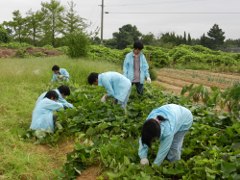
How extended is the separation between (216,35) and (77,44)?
38737 mm

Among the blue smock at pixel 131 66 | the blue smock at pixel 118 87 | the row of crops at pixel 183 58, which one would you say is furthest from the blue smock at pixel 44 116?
the row of crops at pixel 183 58

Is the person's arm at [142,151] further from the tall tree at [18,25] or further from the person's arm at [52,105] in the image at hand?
the tall tree at [18,25]

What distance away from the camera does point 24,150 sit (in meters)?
4.70

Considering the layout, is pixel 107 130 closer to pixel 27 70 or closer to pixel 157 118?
pixel 157 118

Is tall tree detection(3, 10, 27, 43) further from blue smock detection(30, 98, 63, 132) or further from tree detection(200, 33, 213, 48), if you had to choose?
blue smock detection(30, 98, 63, 132)

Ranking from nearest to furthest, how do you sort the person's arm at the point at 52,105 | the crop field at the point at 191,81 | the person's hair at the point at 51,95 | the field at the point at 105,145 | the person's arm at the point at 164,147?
1. the person's arm at the point at 164,147
2. the field at the point at 105,145
3. the person's arm at the point at 52,105
4. the person's hair at the point at 51,95
5. the crop field at the point at 191,81

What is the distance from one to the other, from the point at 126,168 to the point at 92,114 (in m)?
2.06

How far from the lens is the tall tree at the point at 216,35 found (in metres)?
49.0

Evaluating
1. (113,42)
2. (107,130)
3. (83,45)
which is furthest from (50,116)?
(113,42)

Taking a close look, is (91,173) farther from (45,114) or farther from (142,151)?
(45,114)

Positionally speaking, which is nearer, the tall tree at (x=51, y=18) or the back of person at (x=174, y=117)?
the back of person at (x=174, y=117)

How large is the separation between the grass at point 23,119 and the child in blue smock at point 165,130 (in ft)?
4.30

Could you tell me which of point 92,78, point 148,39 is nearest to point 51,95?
point 92,78

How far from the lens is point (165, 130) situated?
327 centimetres
